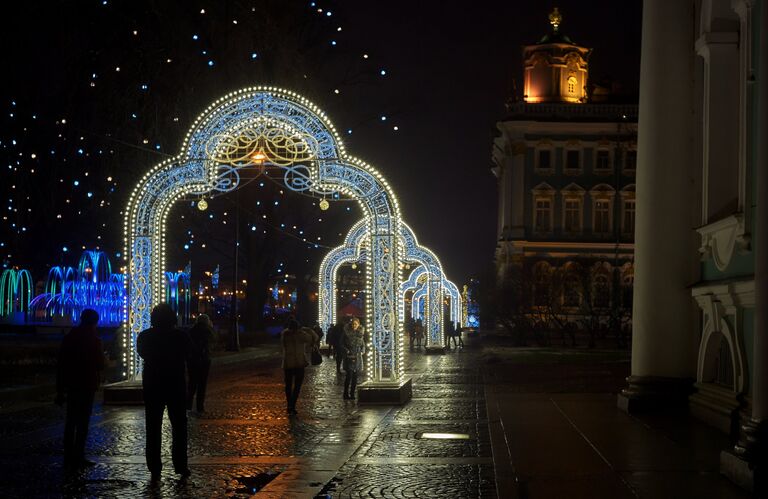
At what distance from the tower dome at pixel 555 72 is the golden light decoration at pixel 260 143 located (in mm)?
68372

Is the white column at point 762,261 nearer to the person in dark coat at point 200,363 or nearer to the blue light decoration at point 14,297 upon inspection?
the person in dark coat at point 200,363

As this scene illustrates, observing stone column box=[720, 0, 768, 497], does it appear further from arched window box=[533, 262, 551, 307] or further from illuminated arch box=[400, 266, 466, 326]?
illuminated arch box=[400, 266, 466, 326]

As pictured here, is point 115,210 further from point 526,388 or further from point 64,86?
point 526,388

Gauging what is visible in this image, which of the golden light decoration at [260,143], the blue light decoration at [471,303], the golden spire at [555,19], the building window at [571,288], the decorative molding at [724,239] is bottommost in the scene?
the blue light decoration at [471,303]

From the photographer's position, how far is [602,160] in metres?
A: 86.5

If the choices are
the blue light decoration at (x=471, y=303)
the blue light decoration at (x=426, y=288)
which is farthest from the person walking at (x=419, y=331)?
the blue light decoration at (x=471, y=303)

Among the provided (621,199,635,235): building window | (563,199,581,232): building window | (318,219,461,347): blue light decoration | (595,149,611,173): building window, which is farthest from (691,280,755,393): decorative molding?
(595,149,611,173): building window

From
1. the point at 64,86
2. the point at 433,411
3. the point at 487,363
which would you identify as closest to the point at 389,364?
the point at 433,411

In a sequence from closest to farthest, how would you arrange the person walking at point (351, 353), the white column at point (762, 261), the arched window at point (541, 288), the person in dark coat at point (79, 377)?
the white column at point (762, 261) → the person in dark coat at point (79, 377) → the person walking at point (351, 353) → the arched window at point (541, 288)

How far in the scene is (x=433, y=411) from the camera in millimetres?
19719

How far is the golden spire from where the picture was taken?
89.9m

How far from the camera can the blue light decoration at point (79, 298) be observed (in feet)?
171

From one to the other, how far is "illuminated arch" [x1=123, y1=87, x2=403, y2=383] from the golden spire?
71951 millimetres

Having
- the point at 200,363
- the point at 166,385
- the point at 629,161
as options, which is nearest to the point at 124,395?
the point at 200,363
